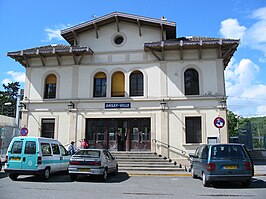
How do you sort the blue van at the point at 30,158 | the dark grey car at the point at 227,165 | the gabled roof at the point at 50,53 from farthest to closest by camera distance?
the gabled roof at the point at 50,53 < the blue van at the point at 30,158 < the dark grey car at the point at 227,165

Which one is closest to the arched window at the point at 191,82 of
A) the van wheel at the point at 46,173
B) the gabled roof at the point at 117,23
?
the gabled roof at the point at 117,23

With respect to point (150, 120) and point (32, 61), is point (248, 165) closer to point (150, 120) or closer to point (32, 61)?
point (150, 120)

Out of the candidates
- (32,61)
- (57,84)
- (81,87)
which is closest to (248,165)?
(81,87)

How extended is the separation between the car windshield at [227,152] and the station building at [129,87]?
716cm

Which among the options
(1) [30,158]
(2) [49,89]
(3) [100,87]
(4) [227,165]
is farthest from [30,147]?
(2) [49,89]

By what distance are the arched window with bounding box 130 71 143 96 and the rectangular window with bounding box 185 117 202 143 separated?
3.92 metres

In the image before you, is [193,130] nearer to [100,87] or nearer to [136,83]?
[136,83]

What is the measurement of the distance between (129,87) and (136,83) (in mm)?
602

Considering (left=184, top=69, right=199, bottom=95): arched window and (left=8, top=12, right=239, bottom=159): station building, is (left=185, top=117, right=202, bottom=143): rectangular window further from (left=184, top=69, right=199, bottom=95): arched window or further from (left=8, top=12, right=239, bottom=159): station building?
(left=184, top=69, right=199, bottom=95): arched window

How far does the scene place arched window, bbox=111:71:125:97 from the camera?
779 inches

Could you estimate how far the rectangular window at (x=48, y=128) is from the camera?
65.9 feet

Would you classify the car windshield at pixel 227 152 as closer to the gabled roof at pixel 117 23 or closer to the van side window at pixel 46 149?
the van side window at pixel 46 149

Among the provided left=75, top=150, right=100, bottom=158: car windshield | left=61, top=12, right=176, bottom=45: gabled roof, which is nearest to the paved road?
left=75, top=150, right=100, bottom=158: car windshield

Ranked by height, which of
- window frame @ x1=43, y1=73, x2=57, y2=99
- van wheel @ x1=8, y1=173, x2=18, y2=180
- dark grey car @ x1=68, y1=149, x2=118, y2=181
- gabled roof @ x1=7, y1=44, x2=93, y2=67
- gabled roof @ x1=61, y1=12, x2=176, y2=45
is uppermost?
gabled roof @ x1=61, y1=12, x2=176, y2=45
